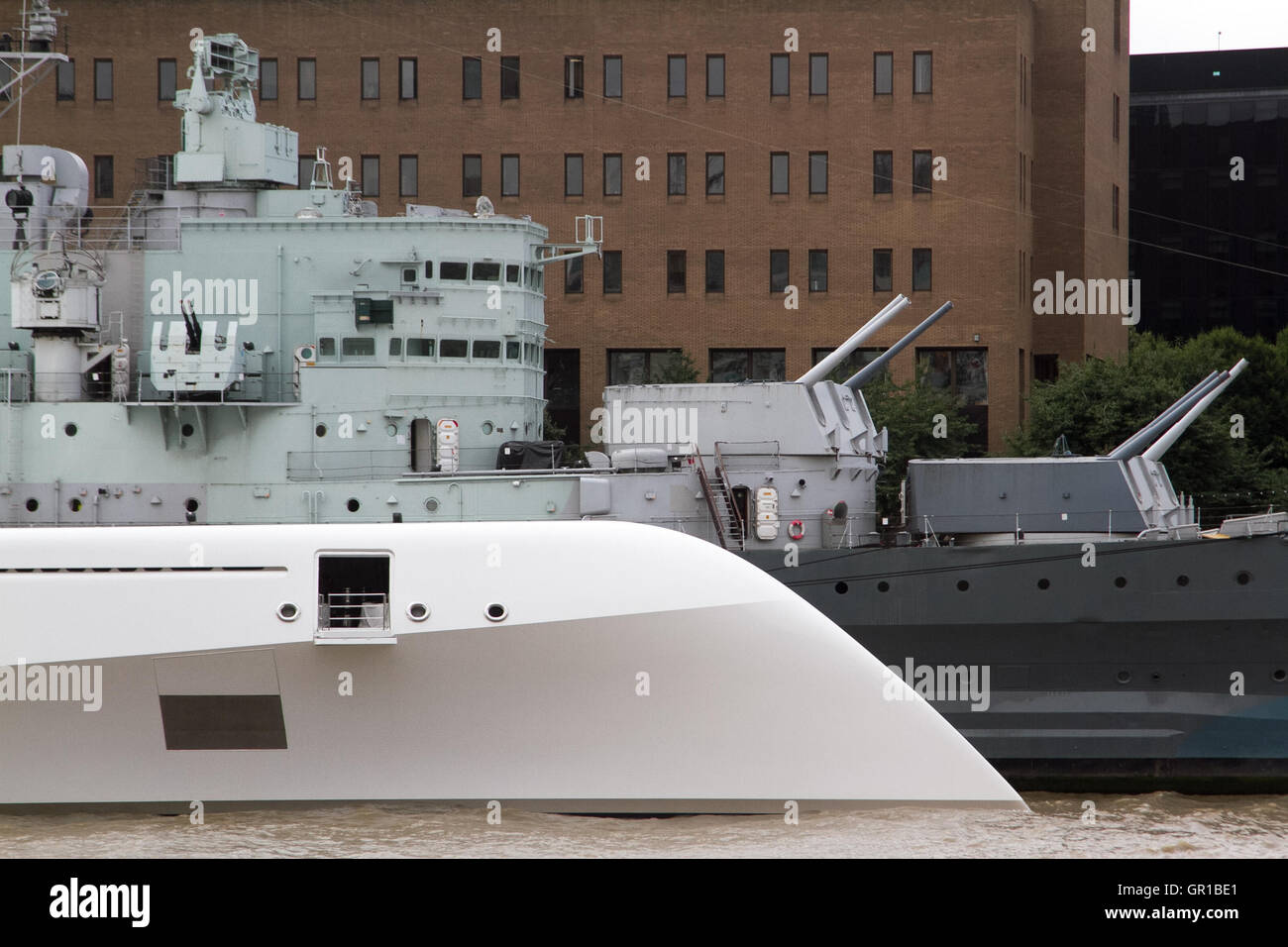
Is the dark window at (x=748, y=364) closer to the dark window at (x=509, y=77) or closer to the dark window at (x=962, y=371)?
the dark window at (x=962, y=371)

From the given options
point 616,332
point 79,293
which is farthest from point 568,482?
point 616,332

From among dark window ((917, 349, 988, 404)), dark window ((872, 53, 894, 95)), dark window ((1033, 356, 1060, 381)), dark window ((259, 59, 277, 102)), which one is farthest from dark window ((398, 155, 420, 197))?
dark window ((1033, 356, 1060, 381))

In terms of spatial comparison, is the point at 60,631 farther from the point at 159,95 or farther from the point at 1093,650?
the point at 159,95

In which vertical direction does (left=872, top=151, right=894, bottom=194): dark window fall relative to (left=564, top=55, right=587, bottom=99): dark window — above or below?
below

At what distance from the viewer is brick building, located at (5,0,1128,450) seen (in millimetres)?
44938

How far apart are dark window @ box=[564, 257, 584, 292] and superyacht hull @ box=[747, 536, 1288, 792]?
26.7 metres

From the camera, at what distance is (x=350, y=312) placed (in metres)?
21.5

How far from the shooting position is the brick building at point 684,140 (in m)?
44.9

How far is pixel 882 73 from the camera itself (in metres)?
45.1

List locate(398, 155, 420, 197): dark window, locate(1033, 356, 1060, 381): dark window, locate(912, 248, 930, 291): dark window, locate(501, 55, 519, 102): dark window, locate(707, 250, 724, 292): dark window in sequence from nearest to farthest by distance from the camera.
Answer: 1. locate(912, 248, 930, 291): dark window
2. locate(707, 250, 724, 292): dark window
3. locate(501, 55, 519, 102): dark window
4. locate(398, 155, 420, 197): dark window
5. locate(1033, 356, 1060, 381): dark window

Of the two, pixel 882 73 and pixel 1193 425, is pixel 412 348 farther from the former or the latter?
pixel 882 73

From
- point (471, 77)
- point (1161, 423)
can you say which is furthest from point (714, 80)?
point (1161, 423)
